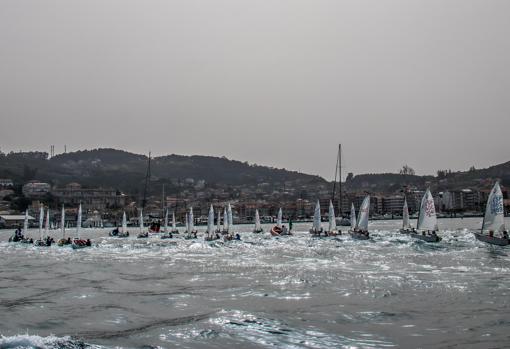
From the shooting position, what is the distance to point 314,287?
26719mm

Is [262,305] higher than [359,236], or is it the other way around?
[359,236]

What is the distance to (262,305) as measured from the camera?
862 inches

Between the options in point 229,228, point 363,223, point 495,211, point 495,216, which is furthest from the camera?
point 229,228

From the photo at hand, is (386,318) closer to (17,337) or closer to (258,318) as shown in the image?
(258,318)

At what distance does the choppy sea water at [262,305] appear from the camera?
16438 mm

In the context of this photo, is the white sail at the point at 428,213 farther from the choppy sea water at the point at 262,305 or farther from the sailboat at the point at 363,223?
the choppy sea water at the point at 262,305

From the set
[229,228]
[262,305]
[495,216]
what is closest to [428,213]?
[495,216]

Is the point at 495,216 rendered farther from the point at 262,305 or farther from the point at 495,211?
the point at 262,305

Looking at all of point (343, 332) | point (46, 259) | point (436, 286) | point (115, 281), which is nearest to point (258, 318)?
point (343, 332)

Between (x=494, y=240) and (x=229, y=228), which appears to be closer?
(x=494, y=240)

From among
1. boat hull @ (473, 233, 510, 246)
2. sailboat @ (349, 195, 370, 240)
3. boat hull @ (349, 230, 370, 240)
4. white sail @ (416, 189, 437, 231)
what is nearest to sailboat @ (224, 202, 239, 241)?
boat hull @ (349, 230, 370, 240)

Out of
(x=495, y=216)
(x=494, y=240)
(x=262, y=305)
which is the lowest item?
(x=262, y=305)

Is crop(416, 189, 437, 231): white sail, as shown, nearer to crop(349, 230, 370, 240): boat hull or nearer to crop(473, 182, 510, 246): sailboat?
crop(349, 230, 370, 240): boat hull

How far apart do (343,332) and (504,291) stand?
10252mm
